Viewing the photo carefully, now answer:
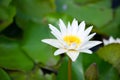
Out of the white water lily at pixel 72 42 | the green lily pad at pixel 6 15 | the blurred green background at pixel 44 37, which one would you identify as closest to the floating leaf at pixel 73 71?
the blurred green background at pixel 44 37

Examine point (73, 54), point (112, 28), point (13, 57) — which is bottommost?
point (73, 54)

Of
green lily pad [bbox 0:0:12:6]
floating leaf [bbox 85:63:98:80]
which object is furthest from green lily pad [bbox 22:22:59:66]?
floating leaf [bbox 85:63:98:80]

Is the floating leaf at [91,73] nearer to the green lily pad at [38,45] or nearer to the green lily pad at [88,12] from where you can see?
the green lily pad at [38,45]

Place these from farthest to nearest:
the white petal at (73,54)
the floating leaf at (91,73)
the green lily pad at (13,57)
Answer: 1. the green lily pad at (13,57)
2. the floating leaf at (91,73)
3. the white petal at (73,54)

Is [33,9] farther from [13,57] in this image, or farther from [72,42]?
[72,42]

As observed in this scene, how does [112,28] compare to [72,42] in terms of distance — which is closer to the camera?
[72,42]

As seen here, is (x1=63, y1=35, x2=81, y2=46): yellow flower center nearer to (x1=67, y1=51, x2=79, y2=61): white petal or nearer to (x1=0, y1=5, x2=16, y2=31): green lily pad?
(x1=67, y1=51, x2=79, y2=61): white petal

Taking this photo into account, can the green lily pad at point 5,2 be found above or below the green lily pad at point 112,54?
above

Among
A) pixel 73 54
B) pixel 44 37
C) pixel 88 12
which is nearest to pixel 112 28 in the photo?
pixel 88 12
